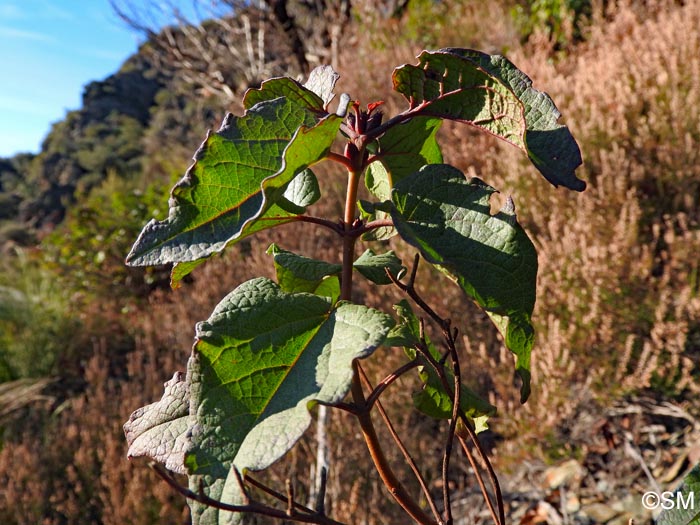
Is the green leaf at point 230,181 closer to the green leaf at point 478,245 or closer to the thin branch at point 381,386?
the green leaf at point 478,245

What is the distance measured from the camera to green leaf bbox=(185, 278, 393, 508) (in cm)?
40

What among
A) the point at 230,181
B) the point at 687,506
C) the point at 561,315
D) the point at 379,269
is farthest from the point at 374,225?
the point at 561,315

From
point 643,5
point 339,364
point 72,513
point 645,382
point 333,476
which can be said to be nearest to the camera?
point 339,364

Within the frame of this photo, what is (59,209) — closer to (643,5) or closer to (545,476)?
(643,5)

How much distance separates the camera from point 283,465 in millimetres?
2359

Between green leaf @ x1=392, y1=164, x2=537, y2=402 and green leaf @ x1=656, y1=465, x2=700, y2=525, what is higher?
green leaf @ x1=392, y1=164, x2=537, y2=402

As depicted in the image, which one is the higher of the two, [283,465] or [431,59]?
[431,59]

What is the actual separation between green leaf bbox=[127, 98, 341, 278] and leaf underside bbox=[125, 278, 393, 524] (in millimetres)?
62

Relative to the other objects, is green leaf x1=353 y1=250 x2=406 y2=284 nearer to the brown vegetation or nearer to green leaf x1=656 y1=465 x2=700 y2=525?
green leaf x1=656 y1=465 x2=700 y2=525

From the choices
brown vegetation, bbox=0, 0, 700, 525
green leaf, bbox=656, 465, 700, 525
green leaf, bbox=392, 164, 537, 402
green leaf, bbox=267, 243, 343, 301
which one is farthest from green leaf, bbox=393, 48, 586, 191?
brown vegetation, bbox=0, 0, 700, 525

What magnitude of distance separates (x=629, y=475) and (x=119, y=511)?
2002 mm

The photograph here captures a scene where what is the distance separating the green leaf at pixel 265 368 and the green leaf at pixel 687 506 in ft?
1.13

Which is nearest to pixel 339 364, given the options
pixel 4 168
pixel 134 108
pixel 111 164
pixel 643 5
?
pixel 643 5

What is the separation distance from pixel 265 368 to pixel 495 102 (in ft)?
0.92
